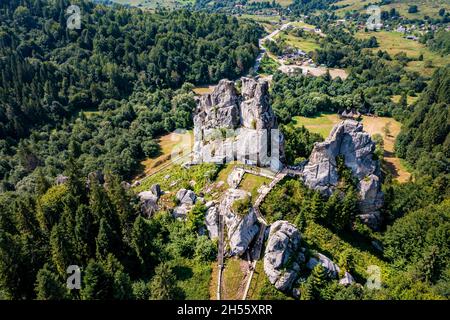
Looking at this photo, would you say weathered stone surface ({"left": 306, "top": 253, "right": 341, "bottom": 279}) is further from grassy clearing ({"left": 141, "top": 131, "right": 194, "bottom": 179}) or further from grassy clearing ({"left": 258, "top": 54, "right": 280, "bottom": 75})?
grassy clearing ({"left": 258, "top": 54, "right": 280, "bottom": 75})

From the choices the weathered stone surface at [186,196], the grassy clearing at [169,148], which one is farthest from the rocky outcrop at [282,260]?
the grassy clearing at [169,148]

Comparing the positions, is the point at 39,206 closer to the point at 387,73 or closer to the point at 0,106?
the point at 0,106

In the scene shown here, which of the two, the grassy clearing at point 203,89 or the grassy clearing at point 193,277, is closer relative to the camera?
the grassy clearing at point 193,277

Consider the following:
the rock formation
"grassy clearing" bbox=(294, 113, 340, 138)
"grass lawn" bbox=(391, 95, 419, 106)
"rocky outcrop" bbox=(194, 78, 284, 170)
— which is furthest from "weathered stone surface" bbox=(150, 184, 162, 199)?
"grass lawn" bbox=(391, 95, 419, 106)

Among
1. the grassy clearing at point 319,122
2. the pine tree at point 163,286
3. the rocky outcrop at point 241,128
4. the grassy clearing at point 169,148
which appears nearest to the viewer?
the pine tree at point 163,286

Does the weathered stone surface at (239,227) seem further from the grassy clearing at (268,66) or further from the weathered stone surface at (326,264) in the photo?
the grassy clearing at (268,66)

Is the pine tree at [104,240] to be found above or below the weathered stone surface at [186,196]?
above

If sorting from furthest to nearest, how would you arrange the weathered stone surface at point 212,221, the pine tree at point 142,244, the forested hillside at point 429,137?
the forested hillside at point 429,137 → the weathered stone surface at point 212,221 → the pine tree at point 142,244
